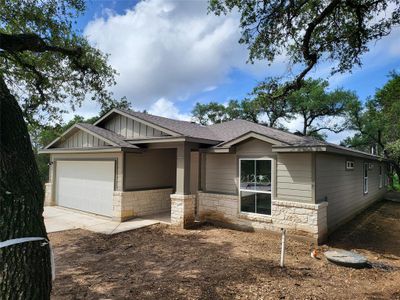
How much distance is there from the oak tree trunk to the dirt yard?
210cm

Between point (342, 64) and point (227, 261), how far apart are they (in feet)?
21.8

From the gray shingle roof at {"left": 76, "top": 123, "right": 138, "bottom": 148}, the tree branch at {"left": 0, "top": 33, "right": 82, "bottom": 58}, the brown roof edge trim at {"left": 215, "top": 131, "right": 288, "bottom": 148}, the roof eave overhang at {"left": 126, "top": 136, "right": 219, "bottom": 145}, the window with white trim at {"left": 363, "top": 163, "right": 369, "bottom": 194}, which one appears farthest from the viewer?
Result: the window with white trim at {"left": 363, "top": 163, "right": 369, "bottom": 194}

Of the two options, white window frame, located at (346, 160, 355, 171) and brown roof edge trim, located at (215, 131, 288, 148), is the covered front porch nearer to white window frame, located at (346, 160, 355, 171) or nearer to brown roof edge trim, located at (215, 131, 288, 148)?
brown roof edge trim, located at (215, 131, 288, 148)

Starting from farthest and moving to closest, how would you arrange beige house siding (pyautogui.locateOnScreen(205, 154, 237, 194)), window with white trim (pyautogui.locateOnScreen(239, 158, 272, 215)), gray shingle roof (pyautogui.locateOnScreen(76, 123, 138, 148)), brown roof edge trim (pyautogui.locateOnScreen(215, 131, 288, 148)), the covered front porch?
gray shingle roof (pyautogui.locateOnScreen(76, 123, 138, 148))
beige house siding (pyautogui.locateOnScreen(205, 154, 237, 194))
the covered front porch
window with white trim (pyautogui.locateOnScreen(239, 158, 272, 215))
brown roof edge trim (pyautogui.locateOnScreen(215, 131, 288, 148))

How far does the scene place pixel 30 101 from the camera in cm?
934

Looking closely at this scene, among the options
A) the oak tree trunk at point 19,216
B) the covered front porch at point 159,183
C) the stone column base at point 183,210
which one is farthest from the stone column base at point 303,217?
the oak tree trunk at point 19,216

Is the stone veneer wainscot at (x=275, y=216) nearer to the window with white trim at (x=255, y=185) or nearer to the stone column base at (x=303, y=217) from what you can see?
the stone column base at (x=303, y=217)

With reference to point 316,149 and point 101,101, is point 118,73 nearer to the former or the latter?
point 101,101

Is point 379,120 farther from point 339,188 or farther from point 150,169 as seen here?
point 150,169

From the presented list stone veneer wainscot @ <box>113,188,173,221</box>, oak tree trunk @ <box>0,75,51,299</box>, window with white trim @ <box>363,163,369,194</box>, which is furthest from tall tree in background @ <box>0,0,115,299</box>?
window with white trim @ <box>363,163,369,194</box>

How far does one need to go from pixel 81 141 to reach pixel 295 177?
900cm

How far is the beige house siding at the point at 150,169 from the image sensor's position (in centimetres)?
1054

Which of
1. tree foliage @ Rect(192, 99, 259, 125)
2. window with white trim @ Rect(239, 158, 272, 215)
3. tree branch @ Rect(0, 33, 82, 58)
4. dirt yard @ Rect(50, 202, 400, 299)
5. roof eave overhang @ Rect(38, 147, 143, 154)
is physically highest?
tree foliage @ Rect(192, 99, 259, 125)

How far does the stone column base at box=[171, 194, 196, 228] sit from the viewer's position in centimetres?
899
